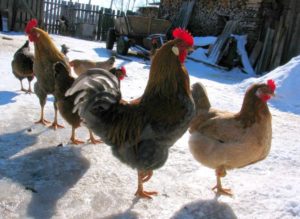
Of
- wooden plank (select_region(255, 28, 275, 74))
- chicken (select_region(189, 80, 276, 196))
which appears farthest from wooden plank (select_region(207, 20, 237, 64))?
chicken (select_region(189, 80, 276, 196))

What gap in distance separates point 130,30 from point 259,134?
14.0 m

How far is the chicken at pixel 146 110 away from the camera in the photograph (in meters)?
3.72

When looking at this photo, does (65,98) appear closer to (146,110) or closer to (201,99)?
(146,110)

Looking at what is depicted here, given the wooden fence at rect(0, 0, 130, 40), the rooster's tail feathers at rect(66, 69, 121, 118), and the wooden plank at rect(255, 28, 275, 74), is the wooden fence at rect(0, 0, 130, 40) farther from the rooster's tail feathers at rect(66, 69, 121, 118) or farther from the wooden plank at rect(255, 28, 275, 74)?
the rooster's tail feathers at rect(66, 69, 121, 118)

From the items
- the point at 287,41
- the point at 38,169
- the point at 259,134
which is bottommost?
the point at 38,169

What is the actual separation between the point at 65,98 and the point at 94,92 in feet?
5.84

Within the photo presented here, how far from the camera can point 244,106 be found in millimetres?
4090

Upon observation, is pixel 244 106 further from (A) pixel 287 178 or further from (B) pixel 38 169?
(B) pixel 38 169

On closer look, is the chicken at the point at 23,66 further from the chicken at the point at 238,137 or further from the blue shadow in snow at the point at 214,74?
the blue shadow in snow at the point at 214,74

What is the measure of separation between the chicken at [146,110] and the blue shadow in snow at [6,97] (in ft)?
11.4

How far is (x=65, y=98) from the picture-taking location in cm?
528

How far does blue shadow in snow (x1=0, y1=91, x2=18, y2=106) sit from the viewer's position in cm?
673

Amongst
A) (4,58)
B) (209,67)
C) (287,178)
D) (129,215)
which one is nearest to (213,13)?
(209,67)

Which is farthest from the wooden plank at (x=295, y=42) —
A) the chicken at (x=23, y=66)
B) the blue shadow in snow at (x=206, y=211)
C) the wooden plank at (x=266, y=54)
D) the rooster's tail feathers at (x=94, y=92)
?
the rooster's tail feathers at (x=94, y=92)
